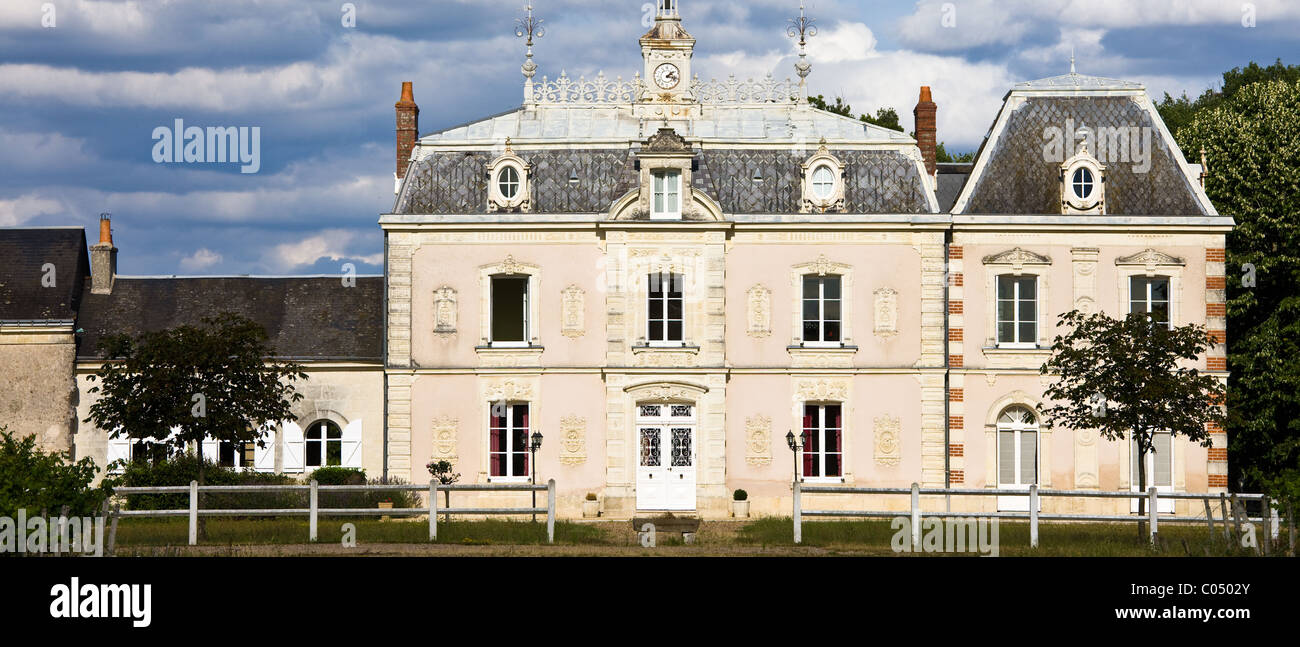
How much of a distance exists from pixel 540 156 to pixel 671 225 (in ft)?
10.8

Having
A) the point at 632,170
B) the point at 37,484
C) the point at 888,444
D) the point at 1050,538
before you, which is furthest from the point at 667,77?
the point at 37,484

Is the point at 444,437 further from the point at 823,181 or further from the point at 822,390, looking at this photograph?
the point at 823,181

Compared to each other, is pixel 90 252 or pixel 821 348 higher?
pixel 90 252

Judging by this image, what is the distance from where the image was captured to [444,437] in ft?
103

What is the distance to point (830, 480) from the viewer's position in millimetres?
31422

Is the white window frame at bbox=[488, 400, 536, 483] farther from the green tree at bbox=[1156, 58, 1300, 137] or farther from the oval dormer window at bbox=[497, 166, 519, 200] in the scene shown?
the green tree at bbox=[1156, 58, 1300, 137]

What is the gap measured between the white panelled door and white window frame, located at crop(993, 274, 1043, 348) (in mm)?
6573

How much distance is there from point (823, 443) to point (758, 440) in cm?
138

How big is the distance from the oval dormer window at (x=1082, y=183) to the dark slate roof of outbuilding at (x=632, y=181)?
3.11m

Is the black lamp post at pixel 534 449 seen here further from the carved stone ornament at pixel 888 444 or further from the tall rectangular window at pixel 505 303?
the carved stone ornament at pixel 888 444

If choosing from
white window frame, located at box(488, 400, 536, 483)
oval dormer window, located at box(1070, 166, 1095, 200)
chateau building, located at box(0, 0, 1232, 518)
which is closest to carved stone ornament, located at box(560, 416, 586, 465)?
chateau building, located at box(0, 0, 1232, 518)

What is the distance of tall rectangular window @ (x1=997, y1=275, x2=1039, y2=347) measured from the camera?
31.8 metres
